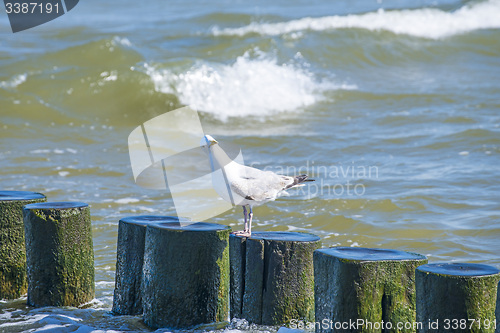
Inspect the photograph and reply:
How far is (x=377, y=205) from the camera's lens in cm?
741

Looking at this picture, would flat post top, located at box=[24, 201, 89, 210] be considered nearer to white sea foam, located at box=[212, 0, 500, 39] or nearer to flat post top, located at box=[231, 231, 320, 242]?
flat post top, located at box=[231, 231, 320, 242]

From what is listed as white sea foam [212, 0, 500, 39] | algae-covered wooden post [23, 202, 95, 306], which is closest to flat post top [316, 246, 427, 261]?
algae-covered wooden post [23, 202, 95, 306]

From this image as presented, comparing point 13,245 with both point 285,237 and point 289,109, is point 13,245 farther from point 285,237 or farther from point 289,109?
point 289,109

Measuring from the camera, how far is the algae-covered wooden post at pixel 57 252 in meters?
4.17

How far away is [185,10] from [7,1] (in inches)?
255

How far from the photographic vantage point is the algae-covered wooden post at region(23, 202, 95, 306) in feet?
13.7

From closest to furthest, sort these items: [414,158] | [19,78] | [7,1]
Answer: [414,158] < [19,78] < [7,1]

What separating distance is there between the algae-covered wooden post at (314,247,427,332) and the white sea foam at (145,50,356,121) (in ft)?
33.3

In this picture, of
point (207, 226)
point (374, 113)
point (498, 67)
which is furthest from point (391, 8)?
point (207, 226)

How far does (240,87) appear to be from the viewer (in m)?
14.6

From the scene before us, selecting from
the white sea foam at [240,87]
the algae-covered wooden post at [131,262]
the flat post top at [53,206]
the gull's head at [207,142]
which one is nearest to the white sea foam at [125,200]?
the flat post top at [53,206]

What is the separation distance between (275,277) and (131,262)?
109cm

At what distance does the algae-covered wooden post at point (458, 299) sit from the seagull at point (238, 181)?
1.21 metres

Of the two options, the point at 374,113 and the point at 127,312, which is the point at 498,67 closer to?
the point at 374,113
